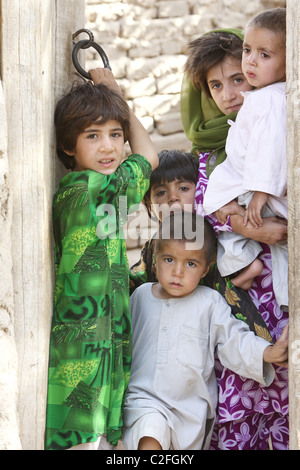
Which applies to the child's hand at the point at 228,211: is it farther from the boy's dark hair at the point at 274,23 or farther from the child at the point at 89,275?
the boy's dark hair at the point at 274,23

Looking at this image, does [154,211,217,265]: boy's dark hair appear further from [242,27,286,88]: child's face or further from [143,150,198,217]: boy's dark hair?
[242,27,286,88]: child's face

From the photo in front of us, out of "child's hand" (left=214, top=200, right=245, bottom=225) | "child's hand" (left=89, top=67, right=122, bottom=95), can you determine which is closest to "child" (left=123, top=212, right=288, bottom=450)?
"child's hand" (left=214, top=200, right=245, bottom=225)

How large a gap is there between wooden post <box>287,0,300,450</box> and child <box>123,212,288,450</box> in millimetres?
283

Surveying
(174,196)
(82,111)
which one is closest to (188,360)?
(174,196)

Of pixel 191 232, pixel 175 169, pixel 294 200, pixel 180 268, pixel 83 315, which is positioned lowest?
pixel 83 315

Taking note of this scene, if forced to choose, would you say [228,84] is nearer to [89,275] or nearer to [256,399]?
[89,275]

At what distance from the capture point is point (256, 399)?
2686 mm

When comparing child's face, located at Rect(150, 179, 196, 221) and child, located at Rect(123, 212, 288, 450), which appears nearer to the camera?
child, located at Rect(123, 212, 288, 450)

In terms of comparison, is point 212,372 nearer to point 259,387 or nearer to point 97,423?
point 259,387

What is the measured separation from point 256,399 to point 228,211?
2.30ft

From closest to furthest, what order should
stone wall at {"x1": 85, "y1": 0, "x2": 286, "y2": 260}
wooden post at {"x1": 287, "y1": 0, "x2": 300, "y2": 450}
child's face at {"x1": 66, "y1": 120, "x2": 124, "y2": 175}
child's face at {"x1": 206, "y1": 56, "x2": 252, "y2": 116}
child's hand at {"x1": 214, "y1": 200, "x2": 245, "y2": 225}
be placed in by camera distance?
wooden post at {"x1": 287, "y1": 0, "x2": 300, "y2": 450}, child's face at {"x1": 66, "y1": 120, "x2": 124, "y2": 175}, child's hand at {"x1": 214, "y1": 200, "x2": 245, "y2": 225}, child's face at {"x1": 206, "y1": 56, "x2": 252, "y2": 116}, stone wall at {"x1": 85, "y1": 0, "x2": 286, "y2": 260}

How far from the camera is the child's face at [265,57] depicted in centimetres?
254

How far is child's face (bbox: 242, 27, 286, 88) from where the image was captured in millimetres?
2543
